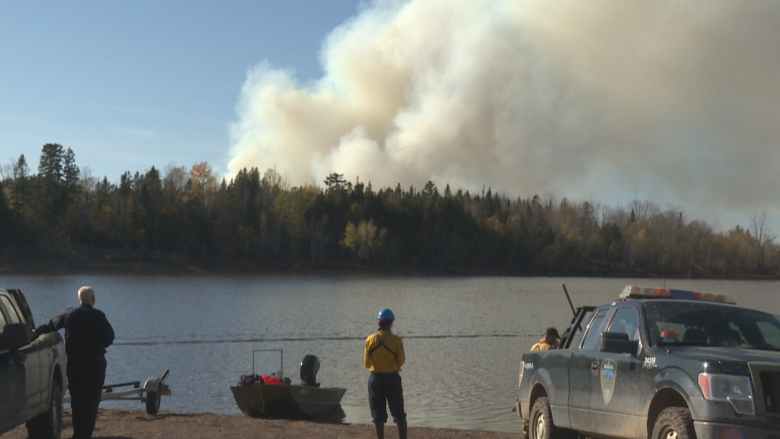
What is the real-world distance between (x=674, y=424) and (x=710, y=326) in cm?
173

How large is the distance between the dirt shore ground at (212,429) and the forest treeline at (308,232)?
103 meters

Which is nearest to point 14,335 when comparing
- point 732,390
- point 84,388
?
point 84,388

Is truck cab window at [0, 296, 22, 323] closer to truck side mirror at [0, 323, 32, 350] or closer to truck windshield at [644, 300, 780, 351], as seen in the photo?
truck side mirror at [0, 323, 32, 350]

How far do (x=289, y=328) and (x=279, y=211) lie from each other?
10031cm

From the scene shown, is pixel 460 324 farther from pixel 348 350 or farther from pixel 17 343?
pixel 17 343

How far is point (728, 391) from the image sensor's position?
7.20 meters

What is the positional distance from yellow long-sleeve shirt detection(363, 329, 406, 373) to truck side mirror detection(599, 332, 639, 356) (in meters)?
3.49

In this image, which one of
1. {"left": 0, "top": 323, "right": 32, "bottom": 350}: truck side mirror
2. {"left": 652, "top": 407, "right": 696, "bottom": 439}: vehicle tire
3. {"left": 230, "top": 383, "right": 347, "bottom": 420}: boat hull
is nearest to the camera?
{"left": 652, "top": 407, "right": 696, "bottom": 439}: vehicle tire

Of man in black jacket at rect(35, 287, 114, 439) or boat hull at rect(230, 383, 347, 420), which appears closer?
man in black jacket at rect(35, 287, 114, 439)

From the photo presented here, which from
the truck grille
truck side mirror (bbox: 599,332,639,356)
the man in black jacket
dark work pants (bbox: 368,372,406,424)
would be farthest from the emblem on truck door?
the man in black jacket

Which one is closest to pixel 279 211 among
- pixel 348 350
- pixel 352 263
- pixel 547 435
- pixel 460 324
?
pixel 352 263

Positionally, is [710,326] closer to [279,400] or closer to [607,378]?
[607,378]

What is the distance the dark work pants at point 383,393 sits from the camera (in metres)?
11.2

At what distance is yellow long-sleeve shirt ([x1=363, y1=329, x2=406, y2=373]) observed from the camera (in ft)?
36.7
